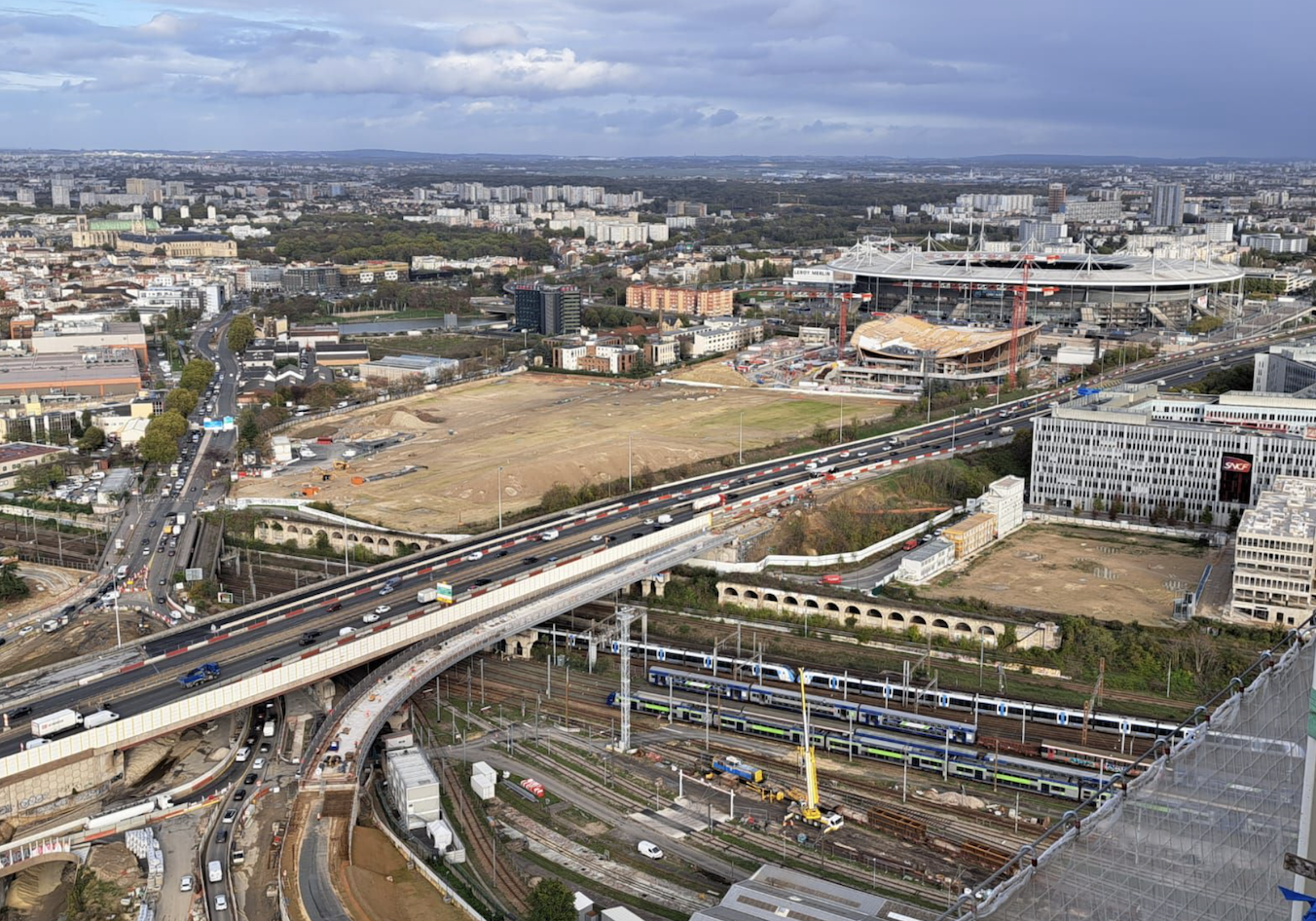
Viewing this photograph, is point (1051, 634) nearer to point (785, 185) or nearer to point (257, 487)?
point (257, 487)

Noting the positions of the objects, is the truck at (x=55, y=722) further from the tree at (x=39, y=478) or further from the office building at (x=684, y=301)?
the office building at (x=684, y=301)

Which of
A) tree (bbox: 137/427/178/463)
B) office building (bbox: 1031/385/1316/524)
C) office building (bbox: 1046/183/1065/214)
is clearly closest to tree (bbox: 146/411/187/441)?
tree (bbox: 137/427/178/463)

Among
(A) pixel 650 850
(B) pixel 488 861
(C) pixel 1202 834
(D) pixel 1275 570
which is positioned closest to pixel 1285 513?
(D) pixel 1275 570

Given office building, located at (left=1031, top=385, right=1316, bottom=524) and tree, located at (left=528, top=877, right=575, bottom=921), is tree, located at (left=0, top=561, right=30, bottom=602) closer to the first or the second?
tree, located at (left=528, top=877, right=575, bottom=921)

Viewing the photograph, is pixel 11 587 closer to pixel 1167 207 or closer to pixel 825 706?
pixel 825 706

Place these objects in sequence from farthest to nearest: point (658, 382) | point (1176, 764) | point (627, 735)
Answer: point (658, 382), point (627, 735), point (1176, 764)

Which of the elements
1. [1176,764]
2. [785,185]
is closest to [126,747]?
[1176,764]
